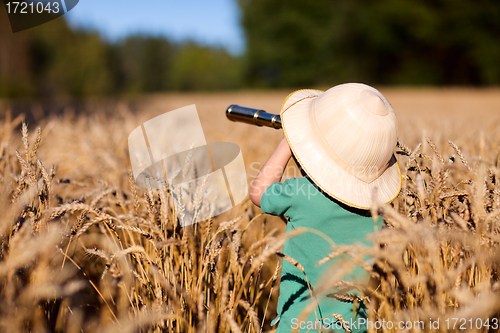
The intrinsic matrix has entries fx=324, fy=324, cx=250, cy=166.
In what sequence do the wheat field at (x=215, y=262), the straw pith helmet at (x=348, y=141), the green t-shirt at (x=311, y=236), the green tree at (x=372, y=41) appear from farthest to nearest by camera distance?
the green tree at (x=372, y=41) → the green t-shirt at (x=311, y=236) → the straw pith helmet at (x=348, y=141) → the wheat field at (x=215, y=262)

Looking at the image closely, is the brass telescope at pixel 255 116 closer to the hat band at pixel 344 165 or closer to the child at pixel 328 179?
the child at pixel 328 179

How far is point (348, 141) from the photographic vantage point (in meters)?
0.99

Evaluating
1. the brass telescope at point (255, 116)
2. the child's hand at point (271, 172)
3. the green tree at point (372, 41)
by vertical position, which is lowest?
the child's hand at point (271, 172)

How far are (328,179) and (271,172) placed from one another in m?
0.21

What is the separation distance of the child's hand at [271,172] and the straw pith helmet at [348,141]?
0.09 m

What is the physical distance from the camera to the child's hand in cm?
116

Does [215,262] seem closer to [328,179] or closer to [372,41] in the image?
[328,179]

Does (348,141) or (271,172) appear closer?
(348,141)

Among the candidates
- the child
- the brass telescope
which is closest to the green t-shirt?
the child

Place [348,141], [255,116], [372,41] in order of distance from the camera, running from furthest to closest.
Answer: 1. [372,41]
2. [255,116]
3. [348,141]

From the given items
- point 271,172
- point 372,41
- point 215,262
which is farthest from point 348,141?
point 372,41

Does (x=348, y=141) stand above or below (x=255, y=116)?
below

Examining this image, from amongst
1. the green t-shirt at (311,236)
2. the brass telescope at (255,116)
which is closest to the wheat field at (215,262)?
the green t-shirt at (311,236)

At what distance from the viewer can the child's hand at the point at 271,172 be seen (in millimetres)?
1155
